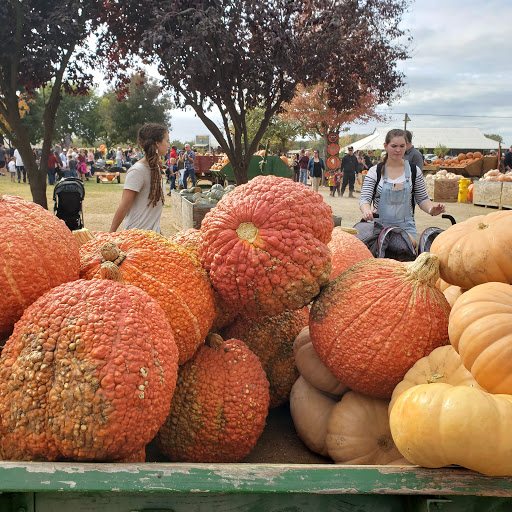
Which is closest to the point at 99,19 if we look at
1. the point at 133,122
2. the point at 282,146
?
the point at 282,146

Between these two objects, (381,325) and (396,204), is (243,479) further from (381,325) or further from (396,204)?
(396,204)

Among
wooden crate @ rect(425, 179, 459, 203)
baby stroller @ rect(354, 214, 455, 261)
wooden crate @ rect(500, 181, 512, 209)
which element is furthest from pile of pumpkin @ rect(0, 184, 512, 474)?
wooden crate @ rect(425, 179, 459, 203)

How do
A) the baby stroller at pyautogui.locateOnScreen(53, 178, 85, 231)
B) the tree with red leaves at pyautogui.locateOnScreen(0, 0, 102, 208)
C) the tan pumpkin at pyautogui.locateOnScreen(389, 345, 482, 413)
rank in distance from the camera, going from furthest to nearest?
the baby stroller at pyautogui.locateOnScreen(53, 178, 85, 231)
the tree with red leaves at pyautogui.locateOnScreen(0, 0, 102, 208)
the tan pumpkin at pyautogui.locateOnScreen(389, 345, 482, 413)

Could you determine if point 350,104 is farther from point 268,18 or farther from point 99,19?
point 99,19

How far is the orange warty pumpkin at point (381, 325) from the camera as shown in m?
1.81

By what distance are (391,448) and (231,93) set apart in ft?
21.4

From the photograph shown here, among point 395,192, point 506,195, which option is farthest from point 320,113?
point 395,192

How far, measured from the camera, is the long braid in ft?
14.4

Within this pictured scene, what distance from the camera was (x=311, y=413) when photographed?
2.06 meters

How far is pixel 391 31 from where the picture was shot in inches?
591

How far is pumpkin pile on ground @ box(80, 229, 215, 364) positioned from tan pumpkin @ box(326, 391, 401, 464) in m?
0.68

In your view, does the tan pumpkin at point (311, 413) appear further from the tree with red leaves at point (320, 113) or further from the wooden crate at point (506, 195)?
the tree with red leaves at point (320, 113)

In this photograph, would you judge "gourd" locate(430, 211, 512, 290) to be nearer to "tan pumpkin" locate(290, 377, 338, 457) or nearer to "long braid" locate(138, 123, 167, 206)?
"tan pumpkin" locate(290, 377, 338, 457)

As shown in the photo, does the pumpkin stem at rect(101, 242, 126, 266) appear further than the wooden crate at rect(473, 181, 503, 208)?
No
